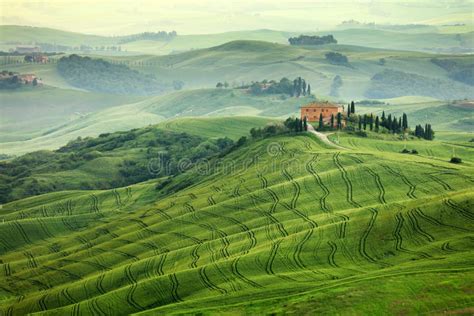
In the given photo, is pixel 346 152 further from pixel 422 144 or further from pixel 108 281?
pixel 108 281

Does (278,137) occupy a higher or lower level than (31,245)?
higher

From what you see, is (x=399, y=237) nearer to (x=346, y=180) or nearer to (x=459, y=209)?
(x=459, y=209)

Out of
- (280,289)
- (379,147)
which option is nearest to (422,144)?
(379,147)

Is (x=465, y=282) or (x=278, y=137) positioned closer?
(x=465, y=282)

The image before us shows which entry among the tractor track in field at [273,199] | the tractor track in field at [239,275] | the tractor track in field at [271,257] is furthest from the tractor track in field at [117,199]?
the tractor track in field at [239,275]

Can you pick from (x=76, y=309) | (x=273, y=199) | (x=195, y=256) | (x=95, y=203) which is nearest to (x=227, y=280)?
(x=195, y=256)

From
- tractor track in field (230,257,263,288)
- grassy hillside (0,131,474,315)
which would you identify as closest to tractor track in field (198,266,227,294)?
grassy hillside (0,131,474,315)

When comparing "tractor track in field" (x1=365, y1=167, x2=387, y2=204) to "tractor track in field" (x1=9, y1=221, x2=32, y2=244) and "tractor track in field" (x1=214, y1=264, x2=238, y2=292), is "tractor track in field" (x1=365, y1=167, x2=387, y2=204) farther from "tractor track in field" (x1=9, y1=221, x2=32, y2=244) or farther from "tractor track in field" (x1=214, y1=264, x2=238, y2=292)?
"tractor track in field" (x1=9, y1=221, x2=32, y2=244)

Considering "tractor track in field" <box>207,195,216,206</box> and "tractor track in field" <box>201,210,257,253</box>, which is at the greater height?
"tractor track in field" <box>201,210,257,253</box>
